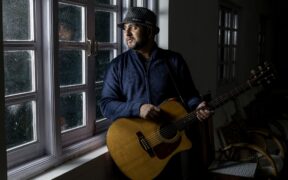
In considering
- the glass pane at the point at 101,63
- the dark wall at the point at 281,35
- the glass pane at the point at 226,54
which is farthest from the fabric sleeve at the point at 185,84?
the dark wall at the point at 281,35

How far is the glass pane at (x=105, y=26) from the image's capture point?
2.56m

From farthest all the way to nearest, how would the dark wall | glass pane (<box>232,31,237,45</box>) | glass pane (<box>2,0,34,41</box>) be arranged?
the dark wall, glass pane (<box>232,31,237,45</box>), glass pane (<box>2,0,34,41</box>)

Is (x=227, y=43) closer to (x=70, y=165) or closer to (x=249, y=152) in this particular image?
(x=249, y=152)

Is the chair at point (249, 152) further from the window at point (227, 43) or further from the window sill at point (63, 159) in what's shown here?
the window sill at point (63, 159)

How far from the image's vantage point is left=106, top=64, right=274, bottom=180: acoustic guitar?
2279mm

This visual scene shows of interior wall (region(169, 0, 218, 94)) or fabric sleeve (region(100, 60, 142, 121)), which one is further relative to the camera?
interior wall (region(169, 0, 218, 94))

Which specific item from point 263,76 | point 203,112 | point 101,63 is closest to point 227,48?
point 263,76

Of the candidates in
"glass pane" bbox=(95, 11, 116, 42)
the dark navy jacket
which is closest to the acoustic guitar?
the dark navy jacket

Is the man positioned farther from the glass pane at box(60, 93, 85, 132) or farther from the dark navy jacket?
the glass pane at box(60, 93, 85, 132)

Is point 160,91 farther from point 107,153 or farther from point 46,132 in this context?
point 46,132

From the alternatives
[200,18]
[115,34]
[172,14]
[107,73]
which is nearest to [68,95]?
[107,73]

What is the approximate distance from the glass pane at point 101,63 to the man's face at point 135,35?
0.32 m

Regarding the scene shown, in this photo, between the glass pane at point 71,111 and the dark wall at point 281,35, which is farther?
the dark wall at point 281,35

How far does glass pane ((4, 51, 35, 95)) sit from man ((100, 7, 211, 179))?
518 mm
